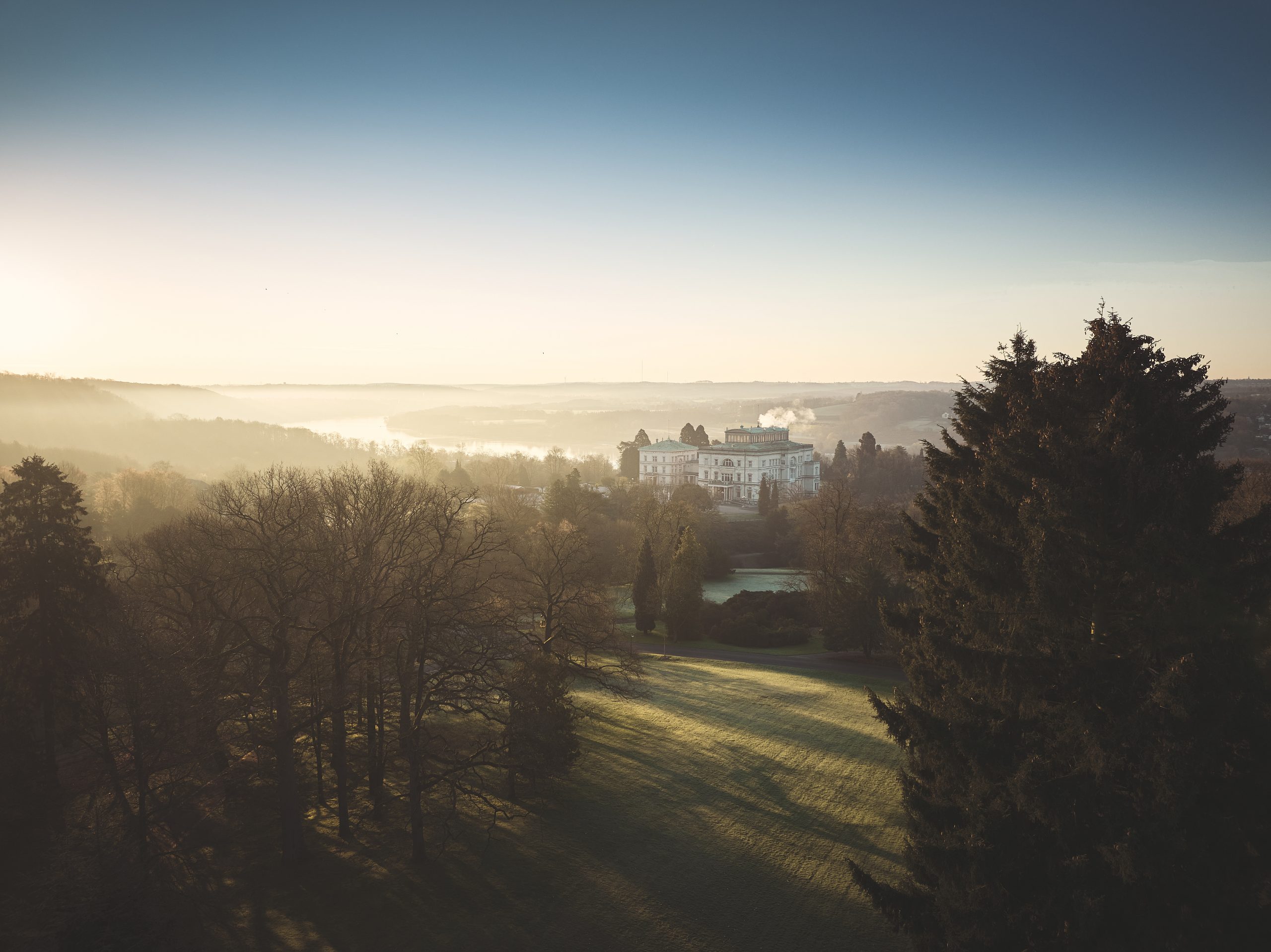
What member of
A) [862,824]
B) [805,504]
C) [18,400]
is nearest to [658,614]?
[805,504]

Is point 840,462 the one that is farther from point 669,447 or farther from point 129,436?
point 129,436

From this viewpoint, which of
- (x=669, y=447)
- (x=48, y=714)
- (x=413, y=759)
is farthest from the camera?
(x=669, y=447)

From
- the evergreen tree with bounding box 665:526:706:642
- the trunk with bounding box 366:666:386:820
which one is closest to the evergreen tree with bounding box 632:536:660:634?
the evergreen tree with bounding box 665:526:706:642

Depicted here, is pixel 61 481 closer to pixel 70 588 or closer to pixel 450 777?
pixel 70 588

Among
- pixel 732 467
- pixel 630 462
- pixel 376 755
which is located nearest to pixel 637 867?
pixel 376 755

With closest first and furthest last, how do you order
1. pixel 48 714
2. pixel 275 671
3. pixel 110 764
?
1. pixel 110 764
2. pixel 275 671
3. pixel 48 714

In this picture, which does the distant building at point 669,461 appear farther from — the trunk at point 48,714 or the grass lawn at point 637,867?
the trunk at point 48,714

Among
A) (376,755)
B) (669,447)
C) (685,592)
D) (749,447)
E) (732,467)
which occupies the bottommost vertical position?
(685,592)
